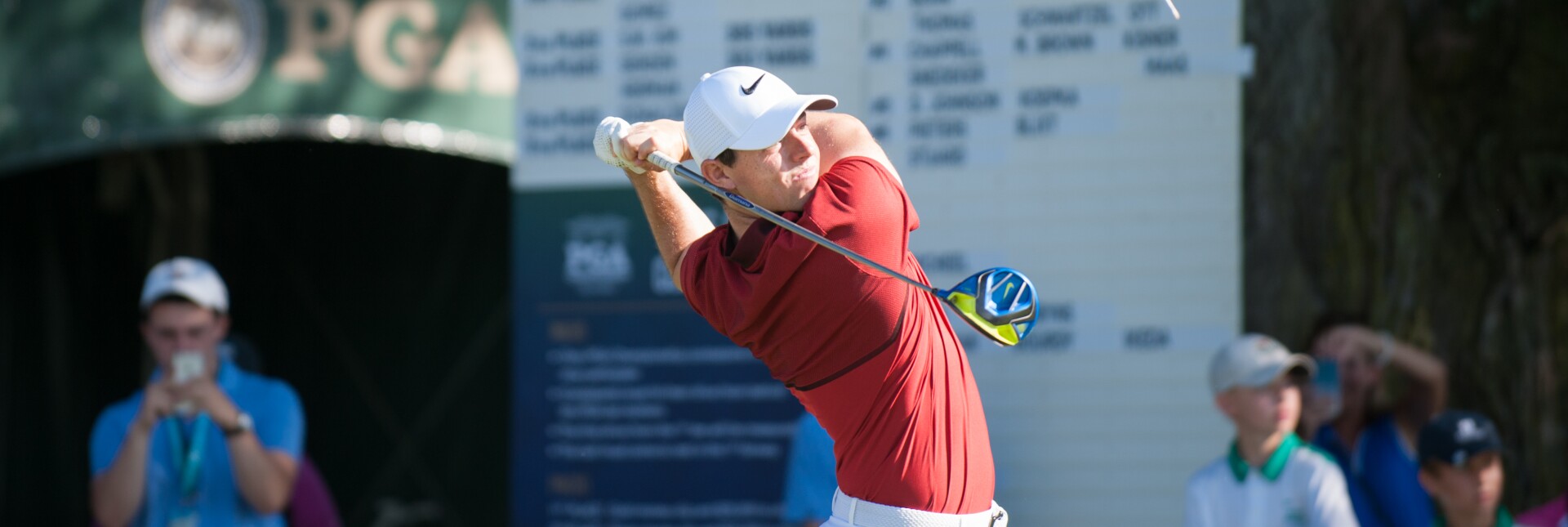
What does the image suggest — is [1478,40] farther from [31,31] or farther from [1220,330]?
[31,31]

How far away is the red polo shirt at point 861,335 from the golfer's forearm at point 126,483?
9.19ft

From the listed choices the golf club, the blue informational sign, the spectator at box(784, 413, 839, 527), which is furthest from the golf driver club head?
the blue informational sign

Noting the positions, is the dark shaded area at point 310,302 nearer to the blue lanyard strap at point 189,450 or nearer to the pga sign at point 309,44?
the pga sign at point 309,44

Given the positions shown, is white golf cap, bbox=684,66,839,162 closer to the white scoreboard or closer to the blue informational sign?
the white scoreboard

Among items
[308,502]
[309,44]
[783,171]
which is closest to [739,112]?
[783,171]

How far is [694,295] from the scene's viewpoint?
2.94 m

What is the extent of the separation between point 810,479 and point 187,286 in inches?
88.0

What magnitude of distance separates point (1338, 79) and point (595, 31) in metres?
2.67

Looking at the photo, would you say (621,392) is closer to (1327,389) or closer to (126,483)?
(126,483)

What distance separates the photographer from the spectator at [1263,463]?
4391 mm

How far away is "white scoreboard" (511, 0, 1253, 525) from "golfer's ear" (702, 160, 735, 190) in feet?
8.10

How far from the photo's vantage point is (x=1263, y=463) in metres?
4.51

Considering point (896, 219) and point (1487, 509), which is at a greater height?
point (896, 219)

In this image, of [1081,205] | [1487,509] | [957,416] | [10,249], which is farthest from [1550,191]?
[10,249]
